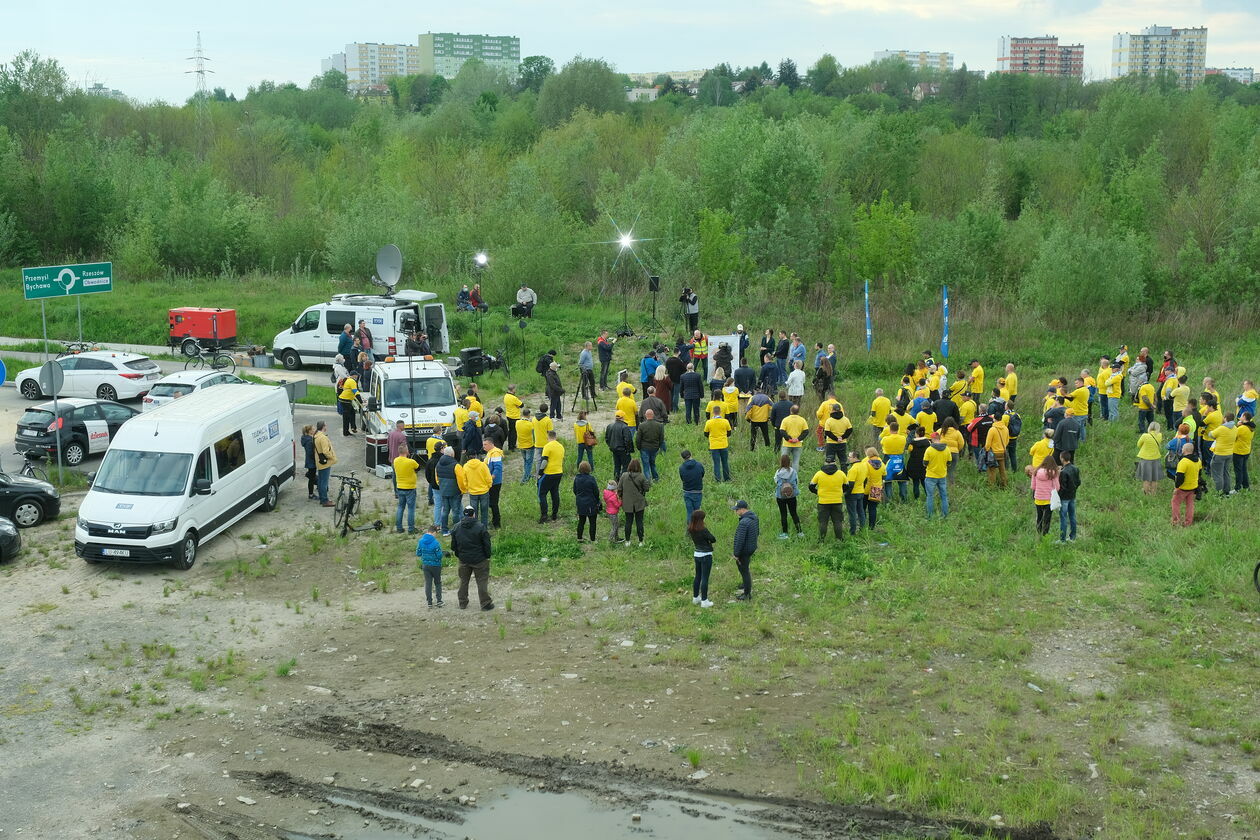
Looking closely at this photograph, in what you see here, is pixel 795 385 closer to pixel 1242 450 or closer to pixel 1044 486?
pixel 1044 486

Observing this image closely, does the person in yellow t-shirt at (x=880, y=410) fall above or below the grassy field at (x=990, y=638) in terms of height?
above

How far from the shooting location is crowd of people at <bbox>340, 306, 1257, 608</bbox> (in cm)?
1739

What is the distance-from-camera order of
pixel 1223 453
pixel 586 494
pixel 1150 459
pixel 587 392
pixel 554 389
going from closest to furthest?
1. pixel 586 494
2. pixel 1223 453
3. pixel 1150 459
4. pixel 554 389
5. pixel 587 392

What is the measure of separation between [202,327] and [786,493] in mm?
23260

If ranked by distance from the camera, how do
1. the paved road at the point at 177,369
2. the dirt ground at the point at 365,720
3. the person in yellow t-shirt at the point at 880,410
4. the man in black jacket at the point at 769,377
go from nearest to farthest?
the dirt ground at the point at 365,720 → the person in yellow t-shirt at the point at 880,410 → the man in black jacket at the point at 769,377 → the paved road at the point at 177,369

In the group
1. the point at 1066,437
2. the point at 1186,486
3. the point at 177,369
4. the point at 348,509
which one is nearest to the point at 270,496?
the point at 348,509

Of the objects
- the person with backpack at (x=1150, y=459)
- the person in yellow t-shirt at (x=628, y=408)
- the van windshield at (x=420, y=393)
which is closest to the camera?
the person with backpack at (x=1150, y=459)

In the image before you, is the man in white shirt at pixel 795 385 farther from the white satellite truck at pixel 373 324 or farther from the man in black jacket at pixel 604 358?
the white satellite truck at pixel 373 324

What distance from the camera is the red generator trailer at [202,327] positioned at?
113ft

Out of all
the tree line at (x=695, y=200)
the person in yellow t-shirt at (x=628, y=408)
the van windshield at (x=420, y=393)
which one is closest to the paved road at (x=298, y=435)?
the van windshield at (x=420, y=393)

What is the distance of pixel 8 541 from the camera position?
17.3 meters

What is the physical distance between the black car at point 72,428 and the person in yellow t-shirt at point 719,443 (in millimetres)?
11398

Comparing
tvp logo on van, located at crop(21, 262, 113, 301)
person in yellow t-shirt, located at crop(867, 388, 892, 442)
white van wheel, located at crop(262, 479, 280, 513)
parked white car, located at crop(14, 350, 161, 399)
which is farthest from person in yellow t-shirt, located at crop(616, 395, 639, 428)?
parked white car, located at crop(14, 350, 161, 399)

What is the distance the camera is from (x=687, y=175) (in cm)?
4838
